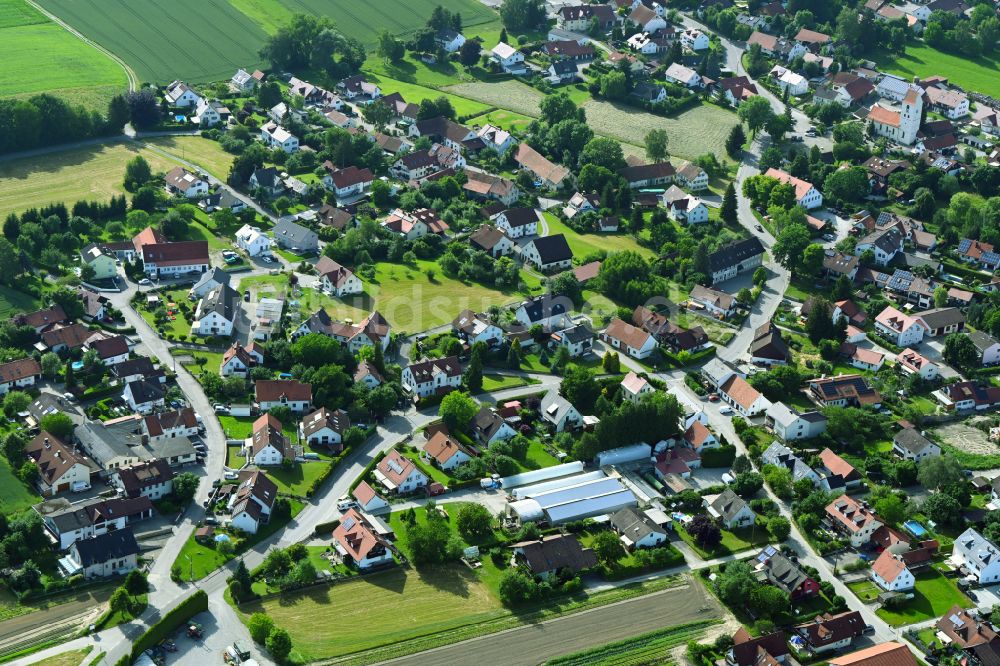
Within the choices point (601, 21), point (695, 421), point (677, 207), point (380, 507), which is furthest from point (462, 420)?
point (601, 21)

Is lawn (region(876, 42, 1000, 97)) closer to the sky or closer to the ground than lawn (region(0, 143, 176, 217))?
closer to the sky

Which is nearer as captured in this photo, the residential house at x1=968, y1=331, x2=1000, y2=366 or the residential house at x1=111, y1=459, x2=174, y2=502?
the residential house at x1=111, y1=459, x2=174, y2=502

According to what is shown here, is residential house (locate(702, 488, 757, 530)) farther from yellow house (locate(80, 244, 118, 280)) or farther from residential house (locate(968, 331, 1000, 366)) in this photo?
yellow house (locate(80, 244, 118, 280))

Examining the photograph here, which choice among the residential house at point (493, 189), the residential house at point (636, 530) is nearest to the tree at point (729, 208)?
the residential house at point (493, 189)

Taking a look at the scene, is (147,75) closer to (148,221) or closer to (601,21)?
(148,221)

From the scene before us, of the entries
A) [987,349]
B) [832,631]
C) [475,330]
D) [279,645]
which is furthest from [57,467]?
[987,349]

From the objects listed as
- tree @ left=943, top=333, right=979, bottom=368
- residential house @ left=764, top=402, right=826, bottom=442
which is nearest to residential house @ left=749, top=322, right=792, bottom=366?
residential house @ left=764, top=402, right=826, bottom=442
